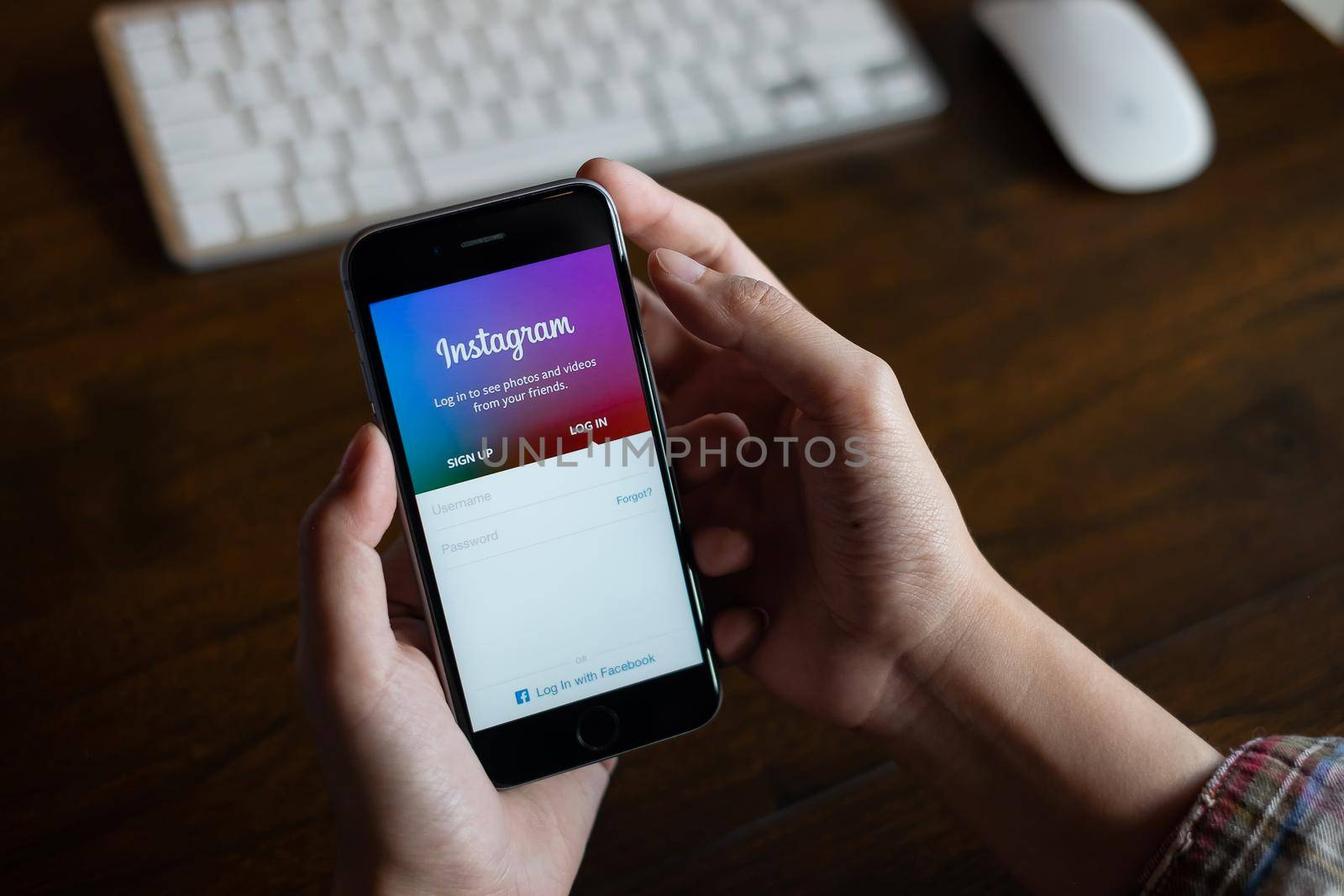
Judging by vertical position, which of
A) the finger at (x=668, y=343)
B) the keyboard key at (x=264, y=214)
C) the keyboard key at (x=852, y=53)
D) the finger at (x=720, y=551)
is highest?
the keyboard key at (x=264, y=214)

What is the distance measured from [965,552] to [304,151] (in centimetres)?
46

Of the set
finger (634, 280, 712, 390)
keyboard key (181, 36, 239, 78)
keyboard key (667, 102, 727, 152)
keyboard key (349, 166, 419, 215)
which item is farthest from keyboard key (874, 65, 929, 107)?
keyboard key (181, 36, 239, 78)

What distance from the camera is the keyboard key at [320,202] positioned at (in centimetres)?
64

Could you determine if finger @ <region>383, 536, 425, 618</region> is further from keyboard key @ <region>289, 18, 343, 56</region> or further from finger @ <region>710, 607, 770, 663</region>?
keyboard key @ <region>289, 18, 343, 56</region>

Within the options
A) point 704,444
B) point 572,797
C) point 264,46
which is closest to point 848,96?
point 704,444

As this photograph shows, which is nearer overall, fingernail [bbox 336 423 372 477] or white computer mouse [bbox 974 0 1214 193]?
fingernail [bbox 336 423 372 477]

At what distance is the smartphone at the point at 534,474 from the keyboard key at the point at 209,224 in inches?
7.3

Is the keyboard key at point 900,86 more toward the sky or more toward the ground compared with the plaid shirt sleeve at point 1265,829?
more toward the sky

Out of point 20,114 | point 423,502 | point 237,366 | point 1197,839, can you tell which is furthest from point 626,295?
point 20,114

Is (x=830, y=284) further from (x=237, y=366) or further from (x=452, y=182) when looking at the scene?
(x=237, y=366)

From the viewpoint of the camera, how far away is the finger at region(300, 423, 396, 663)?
0.45 metres

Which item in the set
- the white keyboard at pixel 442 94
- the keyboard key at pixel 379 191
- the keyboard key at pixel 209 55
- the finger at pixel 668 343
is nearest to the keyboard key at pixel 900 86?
the white keyboard at pixel 442 94

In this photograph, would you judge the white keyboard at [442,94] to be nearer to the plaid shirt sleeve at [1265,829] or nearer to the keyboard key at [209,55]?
the keyboard key at [209,55]

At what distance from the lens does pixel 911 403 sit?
635mm
